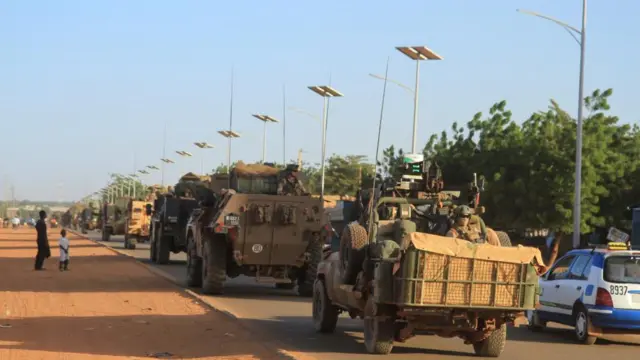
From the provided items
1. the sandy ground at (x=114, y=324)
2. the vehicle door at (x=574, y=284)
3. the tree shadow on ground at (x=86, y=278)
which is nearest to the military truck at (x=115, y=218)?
the tree shadow on ground at (x=86, y=278)

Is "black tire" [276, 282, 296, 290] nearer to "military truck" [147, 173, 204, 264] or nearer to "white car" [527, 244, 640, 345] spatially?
"military truck" [147, 173, 204, 264]

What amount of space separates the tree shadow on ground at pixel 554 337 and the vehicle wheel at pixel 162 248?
2054cm

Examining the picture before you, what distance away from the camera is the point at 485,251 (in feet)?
42.9

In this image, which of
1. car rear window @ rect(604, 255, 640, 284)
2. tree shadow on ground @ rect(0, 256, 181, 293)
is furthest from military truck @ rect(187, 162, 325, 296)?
car rear window @ rect(604, 255, 640, 284)

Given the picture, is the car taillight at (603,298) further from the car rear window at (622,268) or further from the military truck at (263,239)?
the military truck at (263,239)

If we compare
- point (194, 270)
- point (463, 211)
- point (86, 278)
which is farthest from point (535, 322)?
point (86, 278)

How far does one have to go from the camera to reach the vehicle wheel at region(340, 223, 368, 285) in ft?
47.1

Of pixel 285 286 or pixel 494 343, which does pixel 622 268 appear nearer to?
pixel 494 343

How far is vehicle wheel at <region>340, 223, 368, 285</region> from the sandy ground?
1.36 metres

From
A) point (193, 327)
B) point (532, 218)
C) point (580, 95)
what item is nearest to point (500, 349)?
point (193, 327)

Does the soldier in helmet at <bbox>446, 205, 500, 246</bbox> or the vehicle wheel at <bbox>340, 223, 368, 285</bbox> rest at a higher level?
the soldier in helmet at <bbox>446, 205, 500, 246</bbox>

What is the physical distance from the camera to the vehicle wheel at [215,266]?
77.3 feet

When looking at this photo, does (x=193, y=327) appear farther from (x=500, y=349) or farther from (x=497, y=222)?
(x=497, y=222)

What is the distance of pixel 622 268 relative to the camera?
15.9 meters
